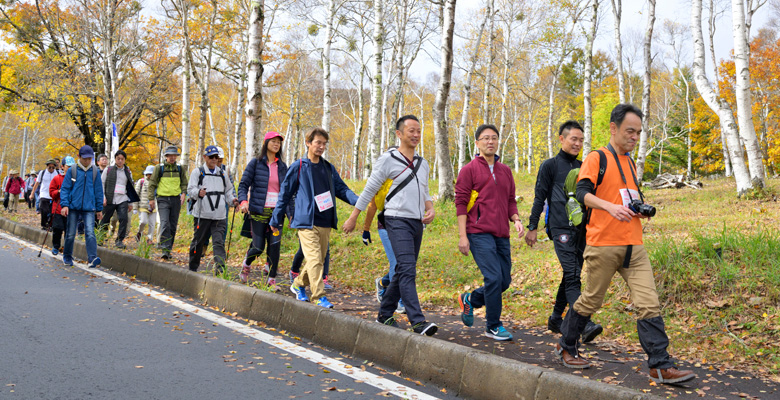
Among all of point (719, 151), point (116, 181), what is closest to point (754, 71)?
point (719, 151)

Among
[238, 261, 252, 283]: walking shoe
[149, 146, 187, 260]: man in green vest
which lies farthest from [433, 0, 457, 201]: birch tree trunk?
[238, 261, 252, 283]: walking shoe

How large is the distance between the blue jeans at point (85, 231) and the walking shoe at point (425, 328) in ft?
25.0

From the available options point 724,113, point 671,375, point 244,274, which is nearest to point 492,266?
point 671,375

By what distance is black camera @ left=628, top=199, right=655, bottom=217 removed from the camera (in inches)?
148

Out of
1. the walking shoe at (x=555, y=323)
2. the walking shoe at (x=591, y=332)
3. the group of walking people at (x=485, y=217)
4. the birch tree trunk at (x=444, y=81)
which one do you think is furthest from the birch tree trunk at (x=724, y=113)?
the walking shoe at (x=591, y=332)

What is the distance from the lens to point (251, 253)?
25.8 ft

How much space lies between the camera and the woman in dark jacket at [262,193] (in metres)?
7.89

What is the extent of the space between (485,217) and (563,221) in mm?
759

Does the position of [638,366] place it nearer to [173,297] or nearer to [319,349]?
[319,349]

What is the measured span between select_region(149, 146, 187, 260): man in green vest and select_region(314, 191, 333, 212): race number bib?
5004 millimetres

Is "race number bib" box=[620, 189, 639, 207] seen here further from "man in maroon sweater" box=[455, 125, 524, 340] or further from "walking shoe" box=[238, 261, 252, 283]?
"walking shoe" box=[238, 261, 252, 283]

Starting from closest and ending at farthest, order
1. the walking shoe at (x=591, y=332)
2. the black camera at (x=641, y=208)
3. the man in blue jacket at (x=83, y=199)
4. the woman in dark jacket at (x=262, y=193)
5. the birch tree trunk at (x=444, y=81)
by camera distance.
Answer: the black camera at (x=641, y=208) → the walking shoe at (x=591, y=332) → the woman in dark jacket at (x=262, y=193) → the man in blue jacket at (x=83, y=199) → the birch tree trunk at (x=444, y=81)

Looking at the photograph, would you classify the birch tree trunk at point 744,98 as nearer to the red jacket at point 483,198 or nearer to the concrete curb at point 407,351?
the red jacket at point 483,198

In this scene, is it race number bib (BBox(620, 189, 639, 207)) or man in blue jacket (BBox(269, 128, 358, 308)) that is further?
man in blue jacket (BBox(269, 128, 358, 308))
